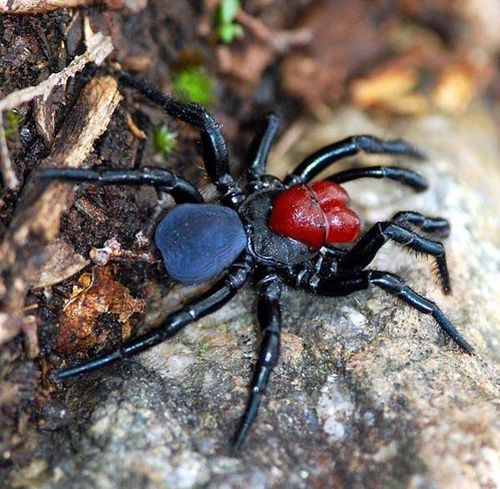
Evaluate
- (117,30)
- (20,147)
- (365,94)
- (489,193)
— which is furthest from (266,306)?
(365,94)

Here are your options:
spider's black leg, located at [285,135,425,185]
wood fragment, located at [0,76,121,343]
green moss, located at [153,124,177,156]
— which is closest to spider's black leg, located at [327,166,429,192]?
spider's black leg, located at [285,135,425,185]

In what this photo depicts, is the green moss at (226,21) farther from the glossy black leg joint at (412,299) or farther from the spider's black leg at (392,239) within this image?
the glossy black leg joint at (412,299)

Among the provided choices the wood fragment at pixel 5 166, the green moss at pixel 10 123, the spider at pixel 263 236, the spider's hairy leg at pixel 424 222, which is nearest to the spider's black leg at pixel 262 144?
the spider at pixel 263 236

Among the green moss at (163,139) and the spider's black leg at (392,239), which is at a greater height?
the green moss at (163,139)

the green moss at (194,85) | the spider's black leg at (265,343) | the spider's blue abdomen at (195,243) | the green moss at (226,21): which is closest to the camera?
the spider's black leg at (265,343)

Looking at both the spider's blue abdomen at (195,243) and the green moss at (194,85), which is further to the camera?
the green moss at (194,85)

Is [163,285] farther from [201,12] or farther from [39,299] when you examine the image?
[201,12]

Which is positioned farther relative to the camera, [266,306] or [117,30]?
[117,30]
